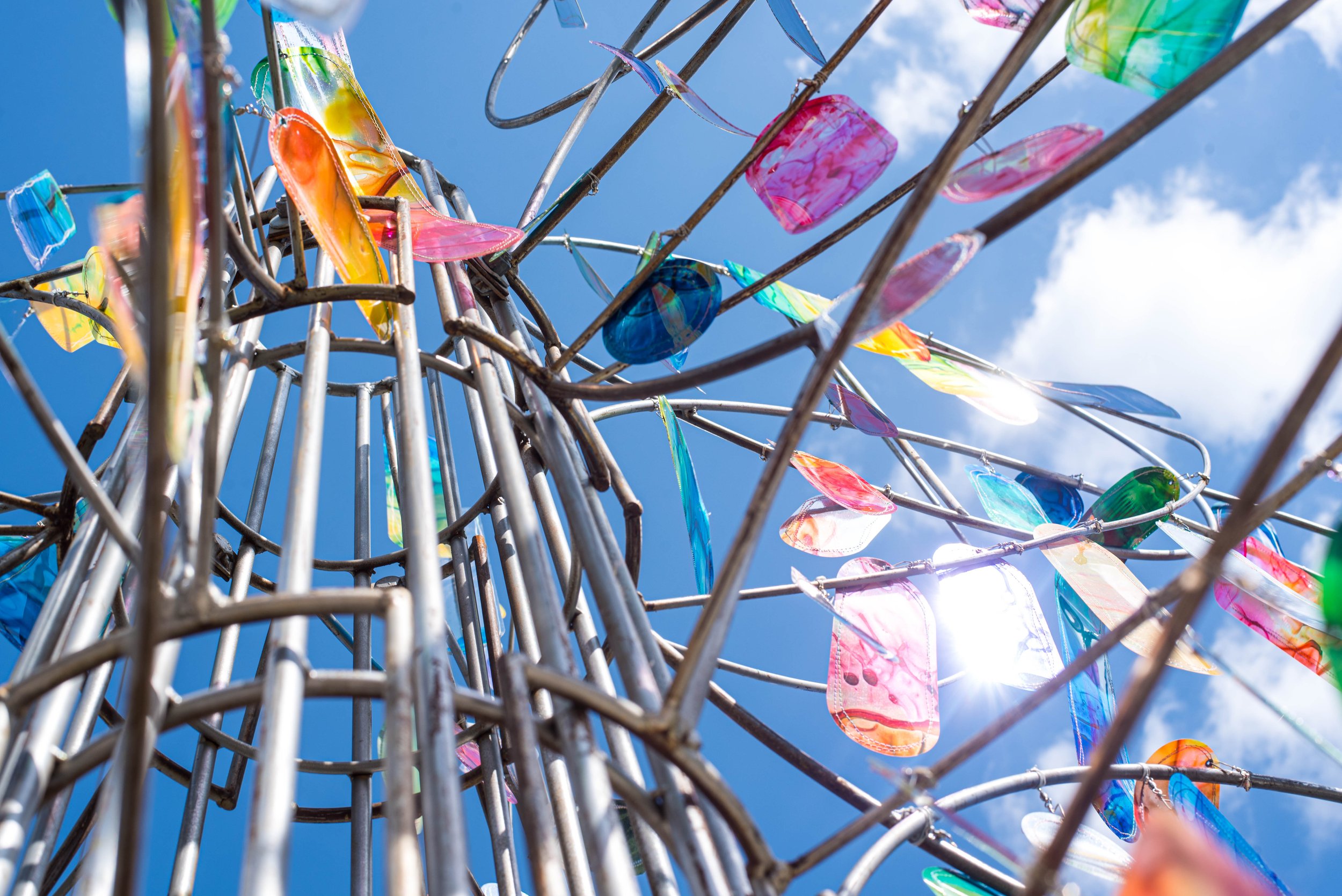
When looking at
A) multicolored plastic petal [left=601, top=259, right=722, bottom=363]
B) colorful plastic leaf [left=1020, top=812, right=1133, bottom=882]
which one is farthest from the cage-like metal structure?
colorful plastic leaf [left=1020, top=812, right=1133, bottom=882]

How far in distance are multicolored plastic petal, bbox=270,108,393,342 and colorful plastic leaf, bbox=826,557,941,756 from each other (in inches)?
86.4

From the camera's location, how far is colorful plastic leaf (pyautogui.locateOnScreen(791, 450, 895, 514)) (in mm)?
4219

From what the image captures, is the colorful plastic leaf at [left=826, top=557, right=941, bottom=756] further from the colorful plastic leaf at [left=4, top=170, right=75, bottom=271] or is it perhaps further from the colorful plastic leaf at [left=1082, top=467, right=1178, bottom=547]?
the colorful plastic leaf at [left=4, top=170, right=75, bottom=271]

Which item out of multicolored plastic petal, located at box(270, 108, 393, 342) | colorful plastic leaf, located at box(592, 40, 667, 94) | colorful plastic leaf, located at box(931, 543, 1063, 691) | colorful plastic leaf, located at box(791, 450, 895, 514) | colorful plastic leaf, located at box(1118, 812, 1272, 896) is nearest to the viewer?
colorful plastic leaf, located at box(1118, 812, 1272, 896)

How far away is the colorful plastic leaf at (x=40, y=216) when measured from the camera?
365 cm

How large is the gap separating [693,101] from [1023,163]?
57.7 inches

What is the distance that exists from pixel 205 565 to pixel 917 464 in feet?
11.3

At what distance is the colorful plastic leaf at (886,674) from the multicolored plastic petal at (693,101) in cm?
169

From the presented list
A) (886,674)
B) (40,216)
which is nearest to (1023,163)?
(886,674)

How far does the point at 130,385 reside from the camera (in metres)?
2.59

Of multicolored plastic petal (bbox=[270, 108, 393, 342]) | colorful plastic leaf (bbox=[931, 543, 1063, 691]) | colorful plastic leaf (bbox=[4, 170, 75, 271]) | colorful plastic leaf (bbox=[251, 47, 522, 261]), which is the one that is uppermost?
colorful plastic leaf (bbox=[4, 170, 75, 271])

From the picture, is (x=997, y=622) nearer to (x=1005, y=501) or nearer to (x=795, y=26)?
(x=1005, y=501)

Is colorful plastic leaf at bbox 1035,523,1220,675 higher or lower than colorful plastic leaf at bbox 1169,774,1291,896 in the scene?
higher

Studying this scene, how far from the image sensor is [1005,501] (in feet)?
14.4
